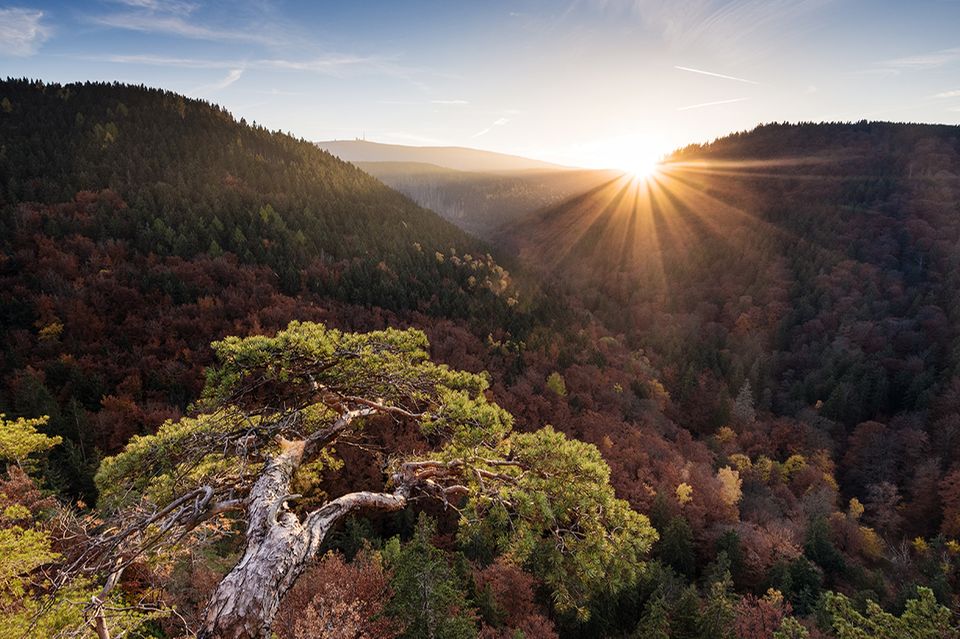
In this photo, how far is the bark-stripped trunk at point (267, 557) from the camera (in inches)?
183

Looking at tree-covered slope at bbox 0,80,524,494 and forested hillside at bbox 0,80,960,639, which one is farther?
tree-covered slope at bbox 0,80,524,494

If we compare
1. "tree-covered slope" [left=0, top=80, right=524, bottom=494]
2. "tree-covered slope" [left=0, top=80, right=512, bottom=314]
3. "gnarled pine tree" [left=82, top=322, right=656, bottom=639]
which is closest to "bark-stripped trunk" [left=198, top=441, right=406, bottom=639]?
"gnarled pine tree" [left=82, top=322, right=656, bottom=639]

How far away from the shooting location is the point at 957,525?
4828cm

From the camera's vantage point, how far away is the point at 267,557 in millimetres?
5145

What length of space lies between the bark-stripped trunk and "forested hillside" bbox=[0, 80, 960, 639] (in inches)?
1.7

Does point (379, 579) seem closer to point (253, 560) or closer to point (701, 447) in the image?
point (253, 560)

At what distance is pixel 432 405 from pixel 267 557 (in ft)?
14.3

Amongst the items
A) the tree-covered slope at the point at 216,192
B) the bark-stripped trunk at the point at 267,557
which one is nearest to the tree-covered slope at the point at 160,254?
the tree-covered slope at the point at 216,192

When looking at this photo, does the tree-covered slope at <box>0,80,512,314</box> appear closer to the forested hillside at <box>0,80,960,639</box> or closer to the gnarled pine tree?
the forested hillside at <box>0,80,960,639</box>

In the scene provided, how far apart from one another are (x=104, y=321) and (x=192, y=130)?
79210 mm

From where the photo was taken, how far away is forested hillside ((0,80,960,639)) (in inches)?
280

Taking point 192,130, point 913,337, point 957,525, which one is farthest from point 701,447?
point 192,130

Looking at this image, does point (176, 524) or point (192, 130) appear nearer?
point (176, 524)

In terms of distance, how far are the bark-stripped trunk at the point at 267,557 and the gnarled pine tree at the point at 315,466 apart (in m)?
0.02
